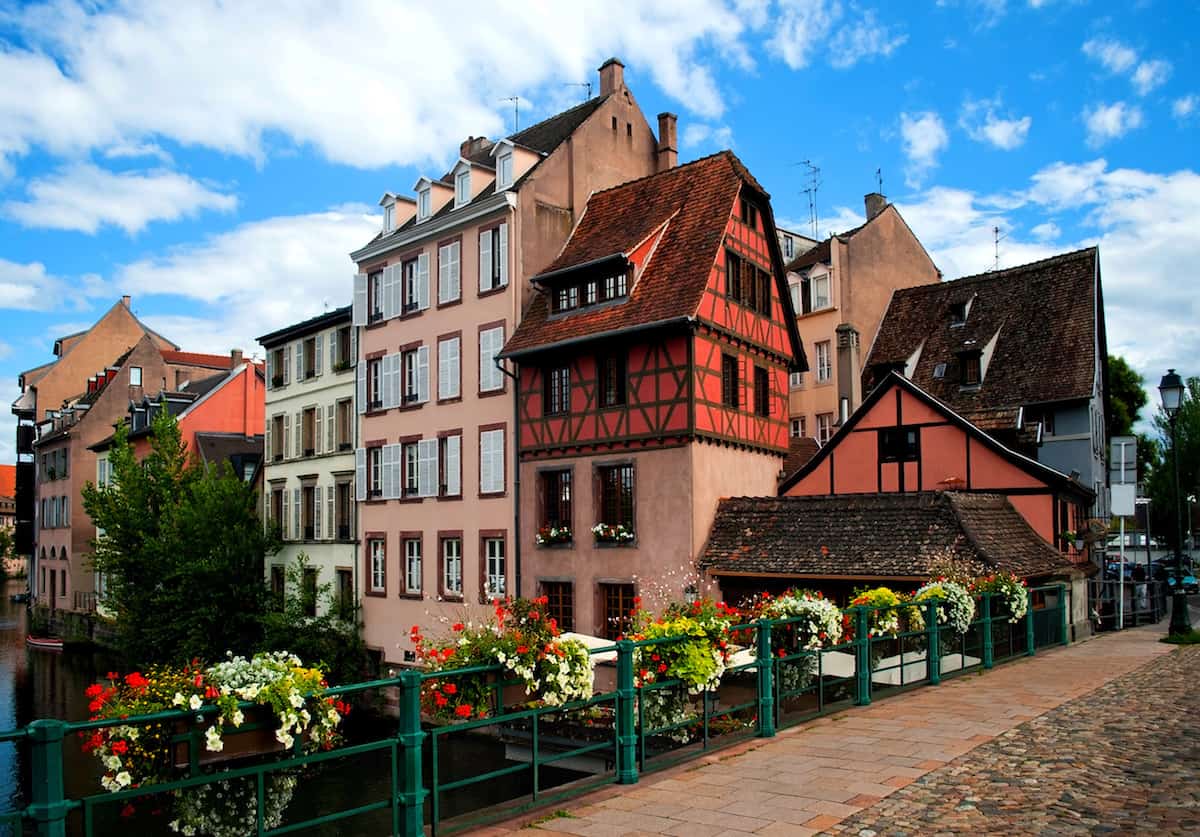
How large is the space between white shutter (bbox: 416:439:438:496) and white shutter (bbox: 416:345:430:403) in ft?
4.42

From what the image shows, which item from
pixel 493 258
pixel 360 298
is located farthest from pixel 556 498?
pixel 360 298

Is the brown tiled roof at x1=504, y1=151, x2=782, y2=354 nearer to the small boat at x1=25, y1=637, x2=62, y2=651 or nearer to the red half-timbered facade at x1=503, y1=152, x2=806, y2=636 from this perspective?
the red half-timbered facade at x1=503, y1=152, x2=806, y2=636


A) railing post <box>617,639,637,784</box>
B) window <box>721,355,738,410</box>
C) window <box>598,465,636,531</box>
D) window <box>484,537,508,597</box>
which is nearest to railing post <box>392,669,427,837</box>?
railing post <box>617,639,637,784</box>

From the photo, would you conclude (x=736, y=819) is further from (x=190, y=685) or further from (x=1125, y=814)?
(x=190, y=685)

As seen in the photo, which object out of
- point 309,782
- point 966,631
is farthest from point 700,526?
point 309,782

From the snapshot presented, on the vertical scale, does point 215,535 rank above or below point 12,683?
above

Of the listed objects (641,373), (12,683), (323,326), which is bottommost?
(12,683)

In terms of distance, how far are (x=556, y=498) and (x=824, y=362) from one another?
14277 millimetres

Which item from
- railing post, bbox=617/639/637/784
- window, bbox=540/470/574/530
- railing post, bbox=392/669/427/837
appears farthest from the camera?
window, bbox=540/470/574/530

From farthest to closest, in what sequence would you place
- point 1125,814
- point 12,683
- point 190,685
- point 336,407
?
point 12,683, point 336,407, point 1125,814, point 190,685

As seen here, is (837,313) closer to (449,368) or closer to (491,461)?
(449,368)

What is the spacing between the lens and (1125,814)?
8.14 m

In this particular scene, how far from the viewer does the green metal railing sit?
6.32m

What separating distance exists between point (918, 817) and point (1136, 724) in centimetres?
519
